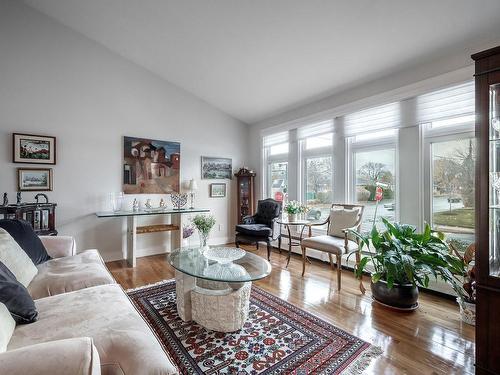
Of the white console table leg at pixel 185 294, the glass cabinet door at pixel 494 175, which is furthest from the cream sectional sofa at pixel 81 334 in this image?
the glass cabinet door at pixel 494 175

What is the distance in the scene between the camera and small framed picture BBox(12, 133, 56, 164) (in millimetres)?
3270

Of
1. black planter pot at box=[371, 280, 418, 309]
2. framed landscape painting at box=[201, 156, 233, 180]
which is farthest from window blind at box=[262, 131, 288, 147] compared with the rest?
black planter pot at box=[371, 280, 418, 309]

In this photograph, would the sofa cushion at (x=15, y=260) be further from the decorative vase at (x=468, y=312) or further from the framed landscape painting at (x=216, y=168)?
the decorative vase at (x=468, y=312)

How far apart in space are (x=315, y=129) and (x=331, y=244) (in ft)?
6.48

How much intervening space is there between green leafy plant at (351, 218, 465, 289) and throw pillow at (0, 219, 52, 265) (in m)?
2.92

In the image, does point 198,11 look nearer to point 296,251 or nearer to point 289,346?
point 289,346

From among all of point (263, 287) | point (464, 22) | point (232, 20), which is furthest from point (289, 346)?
point (232, 20)

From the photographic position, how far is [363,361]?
1682mm

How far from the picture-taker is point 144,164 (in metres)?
4.23

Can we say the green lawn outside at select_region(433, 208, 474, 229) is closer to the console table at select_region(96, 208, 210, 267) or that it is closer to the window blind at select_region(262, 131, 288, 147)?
the window blind at select_region(262, 131, 288, 147)

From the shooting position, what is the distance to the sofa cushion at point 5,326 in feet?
3.38

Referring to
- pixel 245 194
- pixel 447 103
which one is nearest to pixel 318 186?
pixel 245 194

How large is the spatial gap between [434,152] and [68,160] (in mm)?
4689

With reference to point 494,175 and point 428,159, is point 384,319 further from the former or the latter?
point 428,159
